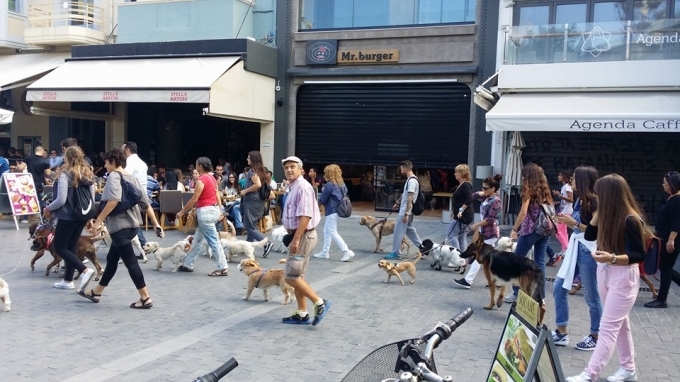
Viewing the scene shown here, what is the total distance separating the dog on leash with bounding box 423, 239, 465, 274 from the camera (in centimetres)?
991

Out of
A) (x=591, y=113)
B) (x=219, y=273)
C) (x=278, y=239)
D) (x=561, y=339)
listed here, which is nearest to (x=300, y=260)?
(x=561, y=339)

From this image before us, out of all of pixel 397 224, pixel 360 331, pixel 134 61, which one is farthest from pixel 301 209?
pixel 134 61

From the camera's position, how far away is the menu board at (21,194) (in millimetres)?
13820

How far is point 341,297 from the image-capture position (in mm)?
8031

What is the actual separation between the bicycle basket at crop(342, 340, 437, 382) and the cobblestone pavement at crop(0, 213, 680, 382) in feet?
8.53

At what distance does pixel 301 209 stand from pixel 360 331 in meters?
1.39

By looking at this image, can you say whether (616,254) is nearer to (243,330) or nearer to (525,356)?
(525,356)

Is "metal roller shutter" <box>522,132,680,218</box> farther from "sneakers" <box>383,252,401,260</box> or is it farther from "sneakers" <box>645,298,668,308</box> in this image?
"sneakers" <box>645,298,668,308</box>

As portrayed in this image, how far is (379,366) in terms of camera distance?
8.89 feet

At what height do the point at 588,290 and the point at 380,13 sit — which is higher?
the point at 380,13

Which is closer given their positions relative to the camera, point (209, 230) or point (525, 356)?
point (525, 356)

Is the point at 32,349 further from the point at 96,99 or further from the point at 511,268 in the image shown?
the point at 96,99

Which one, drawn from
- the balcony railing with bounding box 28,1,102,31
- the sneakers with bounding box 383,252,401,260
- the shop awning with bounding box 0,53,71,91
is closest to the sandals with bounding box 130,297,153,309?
the sneakers with bounding box 383,252,401,260

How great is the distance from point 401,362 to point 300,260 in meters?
3.90
